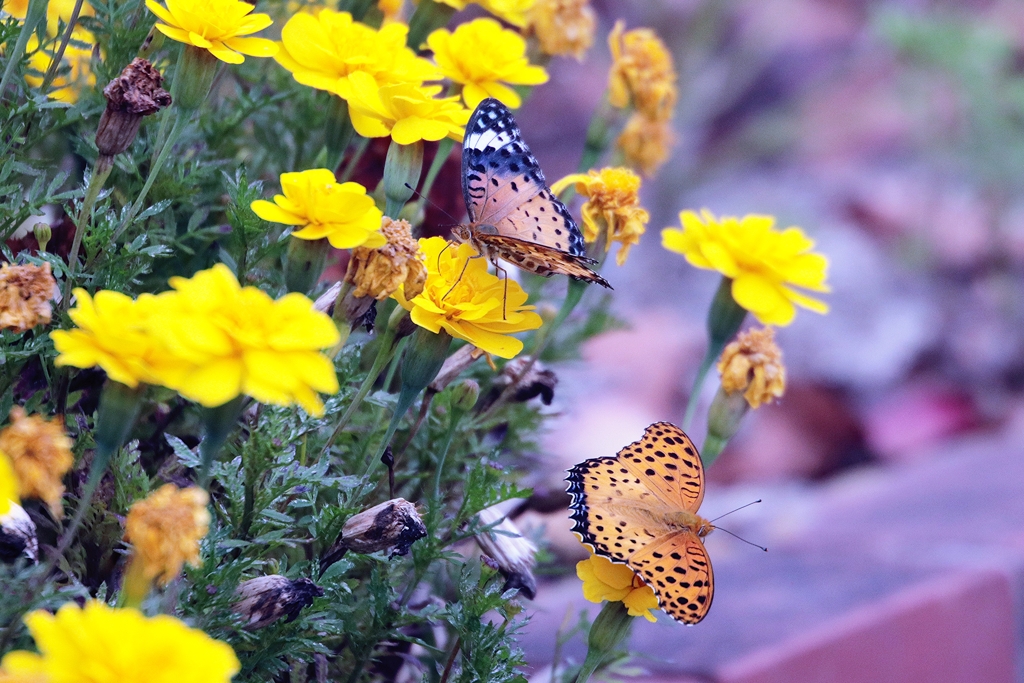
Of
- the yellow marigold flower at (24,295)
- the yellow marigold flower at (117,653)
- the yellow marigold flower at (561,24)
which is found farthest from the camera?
the yellow marigold flower at (561,24)

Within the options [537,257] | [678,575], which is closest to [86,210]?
[537,257]

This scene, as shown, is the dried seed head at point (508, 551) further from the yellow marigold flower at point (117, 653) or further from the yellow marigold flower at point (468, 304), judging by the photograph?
the yellow marigold flower at point (117, 653)

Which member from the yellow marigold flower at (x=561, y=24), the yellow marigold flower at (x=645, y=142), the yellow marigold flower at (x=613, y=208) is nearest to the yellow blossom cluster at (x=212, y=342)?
the yellow marigold flower at (x=613, y=208)

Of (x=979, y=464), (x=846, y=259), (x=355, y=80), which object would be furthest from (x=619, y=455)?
(x=846, y=259)

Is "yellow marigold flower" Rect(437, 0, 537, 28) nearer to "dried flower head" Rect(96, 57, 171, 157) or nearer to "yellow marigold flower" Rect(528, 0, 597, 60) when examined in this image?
"yellow marigold flower" Rect(528, 0, 597, 60)

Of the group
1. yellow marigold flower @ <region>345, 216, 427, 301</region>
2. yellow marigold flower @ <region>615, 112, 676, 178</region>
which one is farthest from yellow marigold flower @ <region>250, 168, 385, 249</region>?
yellow marigold flower @ <region>615, 112, 676, 178</region>

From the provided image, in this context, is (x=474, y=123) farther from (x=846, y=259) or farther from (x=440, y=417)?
(x=846, y=259)
